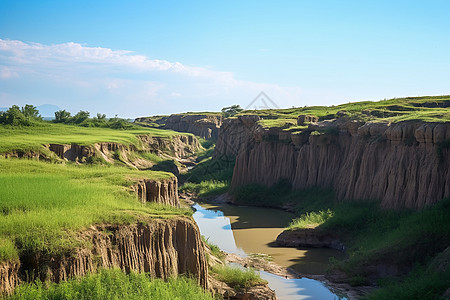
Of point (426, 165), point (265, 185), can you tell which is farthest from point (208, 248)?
point (265, 185)

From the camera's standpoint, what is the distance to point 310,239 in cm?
2658

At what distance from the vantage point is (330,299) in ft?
62.4

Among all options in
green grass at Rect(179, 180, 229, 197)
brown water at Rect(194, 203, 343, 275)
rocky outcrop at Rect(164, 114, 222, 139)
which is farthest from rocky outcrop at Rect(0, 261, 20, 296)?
rocky outcrop at Rect(164, 114, 222, 139)

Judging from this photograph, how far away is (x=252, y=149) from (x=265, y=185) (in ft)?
11.6

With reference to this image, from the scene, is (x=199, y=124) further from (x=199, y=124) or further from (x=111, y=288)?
(x=111, y=288)

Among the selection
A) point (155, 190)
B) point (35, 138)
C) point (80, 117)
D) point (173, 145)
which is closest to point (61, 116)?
point (80, 117)

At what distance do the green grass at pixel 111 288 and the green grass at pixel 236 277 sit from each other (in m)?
3.00

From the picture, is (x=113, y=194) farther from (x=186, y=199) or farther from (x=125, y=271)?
(x=186, y=199)

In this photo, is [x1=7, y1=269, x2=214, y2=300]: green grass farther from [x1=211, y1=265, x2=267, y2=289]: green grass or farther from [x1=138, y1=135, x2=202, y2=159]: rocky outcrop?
[x1=138, y1=135, x2=202, y2=159]: rocky outcrop

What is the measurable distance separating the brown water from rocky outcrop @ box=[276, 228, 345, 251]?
1.32 feet

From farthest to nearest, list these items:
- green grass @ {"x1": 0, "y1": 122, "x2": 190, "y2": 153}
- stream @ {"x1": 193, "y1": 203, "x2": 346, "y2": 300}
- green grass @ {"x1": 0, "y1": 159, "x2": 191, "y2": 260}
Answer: green grass @ {"x1": 0, "y1": 122, "x2": 190, "y2": 153} → stream @ {"x1": 193, "y1": 203, "x2": 346, "y2": 300} → green grass @ {"x1": 0, "y1": 159, "x2": 191, "y2": 260}

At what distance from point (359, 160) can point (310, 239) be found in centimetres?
619

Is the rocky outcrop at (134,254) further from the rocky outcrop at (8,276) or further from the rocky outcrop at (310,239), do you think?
the rocky outcrop at (310,239)

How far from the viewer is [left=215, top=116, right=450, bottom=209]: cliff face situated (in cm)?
2419
